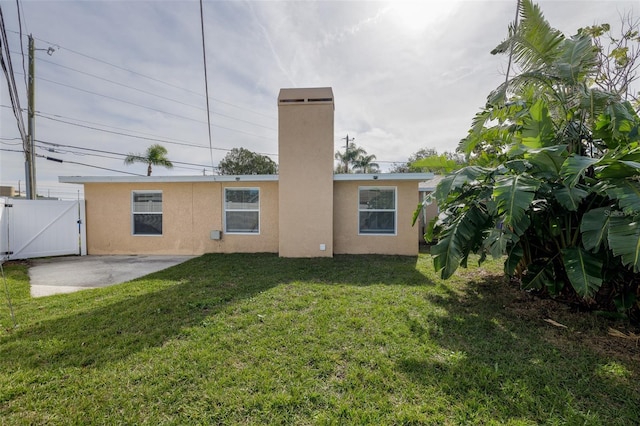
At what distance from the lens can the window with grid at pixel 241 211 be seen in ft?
29.7

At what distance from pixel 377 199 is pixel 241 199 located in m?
4.79

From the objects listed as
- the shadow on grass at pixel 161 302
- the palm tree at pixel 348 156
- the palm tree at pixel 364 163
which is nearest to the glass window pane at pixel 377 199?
the shadow on grass at pixel 161 302

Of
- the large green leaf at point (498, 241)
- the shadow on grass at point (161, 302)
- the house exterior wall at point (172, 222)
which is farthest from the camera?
the house exterior wall at point (172, 222)

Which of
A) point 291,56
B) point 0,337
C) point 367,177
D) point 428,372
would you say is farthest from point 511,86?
point 0,337

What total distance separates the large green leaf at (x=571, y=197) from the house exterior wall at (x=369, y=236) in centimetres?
476

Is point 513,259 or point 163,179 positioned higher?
point 163,179

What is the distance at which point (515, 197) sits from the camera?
3350 millimetres

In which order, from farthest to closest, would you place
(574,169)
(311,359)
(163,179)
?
(163,179) < (574,169) < (311,359)

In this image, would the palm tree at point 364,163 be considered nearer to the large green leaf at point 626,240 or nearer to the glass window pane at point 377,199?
the glass window pane at point 377,199

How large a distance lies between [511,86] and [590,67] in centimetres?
109

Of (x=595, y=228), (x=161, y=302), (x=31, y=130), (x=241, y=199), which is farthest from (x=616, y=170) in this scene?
(x=31, y=130)

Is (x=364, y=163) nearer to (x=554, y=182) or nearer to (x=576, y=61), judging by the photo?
(x=576, y=61)

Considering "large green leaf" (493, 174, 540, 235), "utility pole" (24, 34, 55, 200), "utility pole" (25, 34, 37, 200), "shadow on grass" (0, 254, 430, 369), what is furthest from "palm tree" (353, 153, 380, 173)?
"large green leaf" (493, 174, 540, 235)

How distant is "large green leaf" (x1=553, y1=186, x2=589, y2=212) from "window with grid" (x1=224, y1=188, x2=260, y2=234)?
782cm
